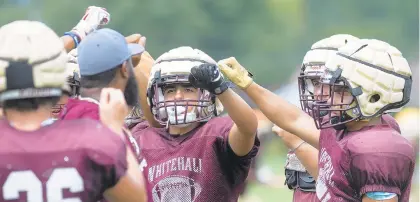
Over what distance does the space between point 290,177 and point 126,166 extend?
8.16 feet

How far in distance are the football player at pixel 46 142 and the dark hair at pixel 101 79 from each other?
18.6 inches

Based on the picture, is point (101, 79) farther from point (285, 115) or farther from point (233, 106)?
point (285, 115)

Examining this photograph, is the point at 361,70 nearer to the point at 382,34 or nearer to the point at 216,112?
the point at 216,112

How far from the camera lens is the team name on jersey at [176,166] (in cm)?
474

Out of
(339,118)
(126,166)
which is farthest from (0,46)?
(339,118)

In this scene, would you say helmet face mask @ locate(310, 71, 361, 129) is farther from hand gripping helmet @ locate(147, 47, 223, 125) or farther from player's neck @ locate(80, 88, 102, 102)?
player's neck @ locate(80, 88, 102, 102)

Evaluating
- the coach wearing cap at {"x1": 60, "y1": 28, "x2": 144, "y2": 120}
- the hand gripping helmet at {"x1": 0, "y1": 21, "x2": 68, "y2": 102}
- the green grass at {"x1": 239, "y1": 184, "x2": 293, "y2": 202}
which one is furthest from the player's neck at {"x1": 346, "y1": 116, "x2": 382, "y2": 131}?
the green grass at {"x1": 239, "y1": 184, "x2": 293, "y2": 202}

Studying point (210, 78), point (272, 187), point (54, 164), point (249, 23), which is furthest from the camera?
point (249, 23)

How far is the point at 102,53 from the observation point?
3924mm

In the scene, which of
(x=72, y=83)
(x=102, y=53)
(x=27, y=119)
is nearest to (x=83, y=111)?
(x=102, y=53)

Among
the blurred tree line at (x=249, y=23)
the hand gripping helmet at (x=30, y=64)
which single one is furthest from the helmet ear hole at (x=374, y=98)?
the blurred tree line at (x=249, y=23)

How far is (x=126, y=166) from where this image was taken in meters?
3.39

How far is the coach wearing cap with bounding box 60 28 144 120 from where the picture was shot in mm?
3912

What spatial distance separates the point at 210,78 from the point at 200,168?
0.49 m
